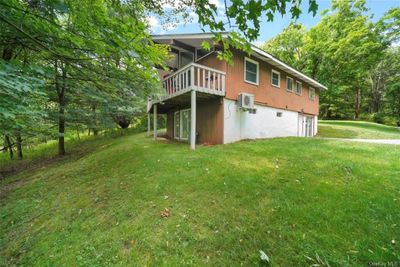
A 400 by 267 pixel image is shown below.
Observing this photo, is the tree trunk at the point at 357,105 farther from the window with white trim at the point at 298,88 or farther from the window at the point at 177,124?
the window at the point at 177,124

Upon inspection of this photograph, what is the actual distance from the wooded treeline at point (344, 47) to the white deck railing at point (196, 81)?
8963 millimetres

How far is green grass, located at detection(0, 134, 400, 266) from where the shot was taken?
10.6ft

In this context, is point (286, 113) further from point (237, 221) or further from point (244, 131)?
point (237, 221)

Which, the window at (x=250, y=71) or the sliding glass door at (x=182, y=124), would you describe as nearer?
the window at (x=250, y=71)

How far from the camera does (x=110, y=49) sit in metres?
4.01

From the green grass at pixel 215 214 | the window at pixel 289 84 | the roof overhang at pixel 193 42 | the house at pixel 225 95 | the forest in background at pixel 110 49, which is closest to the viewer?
the green grass at pixel 215 214

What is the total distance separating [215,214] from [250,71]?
29.0 feet

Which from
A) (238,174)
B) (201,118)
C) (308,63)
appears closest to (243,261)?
(238,174)

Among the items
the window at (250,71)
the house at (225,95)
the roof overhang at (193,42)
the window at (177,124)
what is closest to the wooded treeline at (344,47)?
the roof overhang at (193,42)

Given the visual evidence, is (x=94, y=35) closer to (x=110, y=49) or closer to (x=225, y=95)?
(x=110, y=49)

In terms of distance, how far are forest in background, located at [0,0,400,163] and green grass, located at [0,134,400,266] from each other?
2.45 meters

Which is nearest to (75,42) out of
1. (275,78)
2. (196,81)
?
(196,81)

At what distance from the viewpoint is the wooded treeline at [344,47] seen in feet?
59.5

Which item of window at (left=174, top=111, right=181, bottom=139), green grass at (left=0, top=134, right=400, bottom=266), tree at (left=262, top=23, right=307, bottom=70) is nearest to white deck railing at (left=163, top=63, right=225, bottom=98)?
window at (left=174, top=111, right=181, bottom=139)
